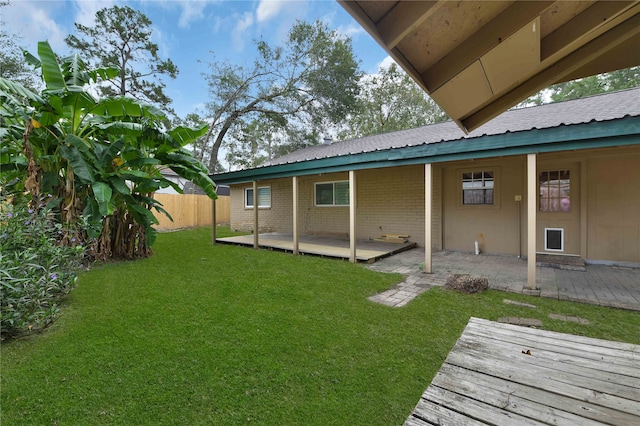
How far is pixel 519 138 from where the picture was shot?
482 cm

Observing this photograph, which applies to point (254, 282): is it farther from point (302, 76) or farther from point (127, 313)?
point (302, 76)

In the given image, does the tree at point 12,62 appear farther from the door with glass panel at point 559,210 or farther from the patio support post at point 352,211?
the door with glass panel at point 559,210

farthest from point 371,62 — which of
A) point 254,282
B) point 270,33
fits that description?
point 254,282

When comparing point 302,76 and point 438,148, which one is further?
point 302,76

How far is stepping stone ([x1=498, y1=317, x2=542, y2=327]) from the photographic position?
11.3ft

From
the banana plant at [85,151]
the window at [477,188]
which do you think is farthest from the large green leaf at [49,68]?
the window at [477,188]

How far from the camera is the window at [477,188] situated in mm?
7594

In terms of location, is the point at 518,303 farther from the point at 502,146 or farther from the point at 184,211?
the point at 184,211

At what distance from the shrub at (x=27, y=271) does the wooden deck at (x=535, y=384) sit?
156 inches

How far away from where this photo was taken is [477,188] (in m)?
7.78

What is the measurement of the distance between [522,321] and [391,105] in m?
23.3

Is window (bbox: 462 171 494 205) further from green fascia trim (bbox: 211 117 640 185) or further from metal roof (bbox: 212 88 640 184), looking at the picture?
green fascia trim (bbox: 211 117 640 185)

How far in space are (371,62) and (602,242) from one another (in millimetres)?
18763

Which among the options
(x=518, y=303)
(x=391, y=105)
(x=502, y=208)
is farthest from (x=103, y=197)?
(x=391, y=105)
